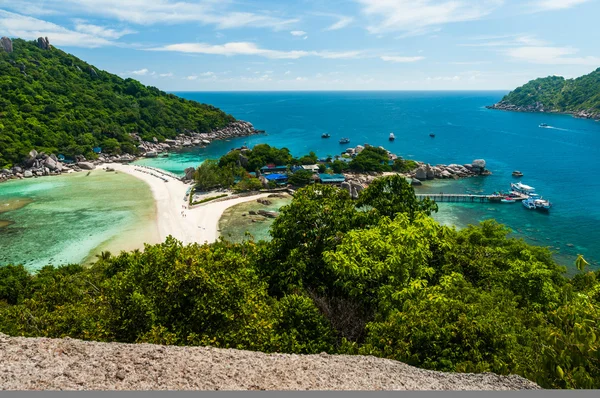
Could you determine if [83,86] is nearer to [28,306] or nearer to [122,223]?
[122,223]

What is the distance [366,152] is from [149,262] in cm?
5920

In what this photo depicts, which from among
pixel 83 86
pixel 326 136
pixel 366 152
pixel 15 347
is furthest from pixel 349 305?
pixel 83 86

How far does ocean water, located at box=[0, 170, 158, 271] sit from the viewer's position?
1228 inches

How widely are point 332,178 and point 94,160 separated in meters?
45.0

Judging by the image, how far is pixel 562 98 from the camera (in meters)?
165

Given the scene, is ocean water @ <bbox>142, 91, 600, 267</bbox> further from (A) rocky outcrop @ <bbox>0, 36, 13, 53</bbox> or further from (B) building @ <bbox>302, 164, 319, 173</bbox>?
(A) rocky outcrop @ <bbox>0, 36, 13, 53</bbox>

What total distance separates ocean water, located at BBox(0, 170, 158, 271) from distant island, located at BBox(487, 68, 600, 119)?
159 metres

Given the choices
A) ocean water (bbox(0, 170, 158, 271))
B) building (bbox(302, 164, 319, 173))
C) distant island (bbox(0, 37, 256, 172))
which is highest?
distant island (bbox(0, 37, 256, 172))

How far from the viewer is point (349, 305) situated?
12.7 metres

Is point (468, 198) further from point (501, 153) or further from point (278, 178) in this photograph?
point (501, 153)

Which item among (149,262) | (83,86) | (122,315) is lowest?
(122,315)

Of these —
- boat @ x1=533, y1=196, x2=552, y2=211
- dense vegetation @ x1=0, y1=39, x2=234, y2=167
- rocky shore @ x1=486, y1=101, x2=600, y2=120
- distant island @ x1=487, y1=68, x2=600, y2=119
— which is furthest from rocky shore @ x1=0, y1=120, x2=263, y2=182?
distant island @ x1=487, y1=68, x2=600, y2=119

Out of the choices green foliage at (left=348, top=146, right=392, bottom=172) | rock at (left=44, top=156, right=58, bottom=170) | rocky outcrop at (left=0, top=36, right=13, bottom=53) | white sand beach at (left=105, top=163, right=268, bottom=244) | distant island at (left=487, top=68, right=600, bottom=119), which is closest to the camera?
white sand beach at (left=105, top=163, right=268, bottom=244)

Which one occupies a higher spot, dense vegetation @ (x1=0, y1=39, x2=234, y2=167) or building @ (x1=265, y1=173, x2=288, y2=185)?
dense vegetation @ (x1=0, y1=39, x2=234, y2=167)
